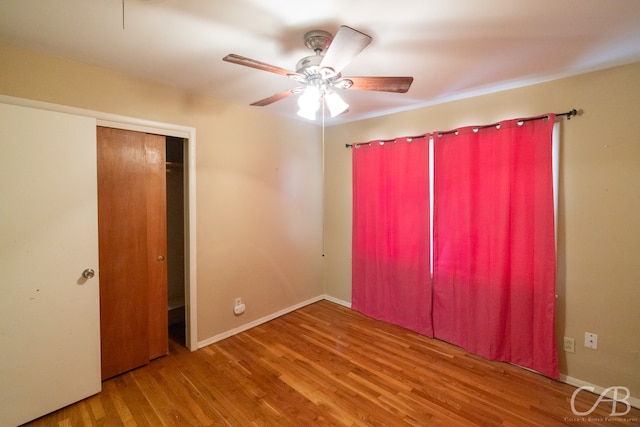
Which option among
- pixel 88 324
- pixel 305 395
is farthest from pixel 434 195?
pixel 88 324

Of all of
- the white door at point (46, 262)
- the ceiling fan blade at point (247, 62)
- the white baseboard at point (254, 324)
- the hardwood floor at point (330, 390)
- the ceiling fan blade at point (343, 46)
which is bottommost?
the hardwood floor at point (330, 390)

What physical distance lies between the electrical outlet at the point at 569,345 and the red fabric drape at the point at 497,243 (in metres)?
0.10

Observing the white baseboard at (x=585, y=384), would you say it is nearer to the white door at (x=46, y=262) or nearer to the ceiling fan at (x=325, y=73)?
the ceiling fan at (x=325, y=73)

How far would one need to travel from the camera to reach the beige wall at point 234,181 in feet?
6.59

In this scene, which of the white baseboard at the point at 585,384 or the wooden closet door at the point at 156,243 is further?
the wooden closet door at the point at 156,243

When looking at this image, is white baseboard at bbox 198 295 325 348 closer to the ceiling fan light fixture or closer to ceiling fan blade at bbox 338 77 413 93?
the ceiling fan light fixture

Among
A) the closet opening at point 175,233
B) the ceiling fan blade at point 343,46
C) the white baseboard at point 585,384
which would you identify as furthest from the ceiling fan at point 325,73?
the white baseboard at point 585,384

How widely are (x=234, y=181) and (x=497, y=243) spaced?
2.59 meters

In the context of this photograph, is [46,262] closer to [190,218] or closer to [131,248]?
[131,248]

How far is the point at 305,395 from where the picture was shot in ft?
6.88

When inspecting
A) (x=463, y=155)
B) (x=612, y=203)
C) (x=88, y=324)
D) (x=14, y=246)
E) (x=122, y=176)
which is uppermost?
(x=463, y=155)

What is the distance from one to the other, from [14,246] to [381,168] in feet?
10.2

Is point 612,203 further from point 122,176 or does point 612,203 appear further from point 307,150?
point 122,176

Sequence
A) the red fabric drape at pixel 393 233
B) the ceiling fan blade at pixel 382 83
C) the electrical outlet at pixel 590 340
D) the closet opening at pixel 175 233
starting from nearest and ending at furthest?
the ceiling fan blade at pixel 382 83, the electrical outlet at pixel 590 340, the red fabric drape at pixel 393 233, the closet opening at pixel 175 233
